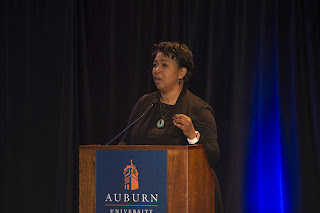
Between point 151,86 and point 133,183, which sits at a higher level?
point 151,86

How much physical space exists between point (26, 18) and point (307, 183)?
307 centimetres

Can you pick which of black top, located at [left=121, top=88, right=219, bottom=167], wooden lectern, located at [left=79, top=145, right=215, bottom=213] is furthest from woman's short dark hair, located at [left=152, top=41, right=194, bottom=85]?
wooden lectern, located at [left=79, top=145, right=215, bottom=213]

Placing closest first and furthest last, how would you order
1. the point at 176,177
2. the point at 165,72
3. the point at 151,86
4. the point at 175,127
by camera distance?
1. the point at 176,177
2. the point at 175,127
3. the point at 165,72
4. the point at 151,86

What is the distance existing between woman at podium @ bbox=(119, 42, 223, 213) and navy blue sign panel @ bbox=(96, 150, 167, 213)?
25.6 inches

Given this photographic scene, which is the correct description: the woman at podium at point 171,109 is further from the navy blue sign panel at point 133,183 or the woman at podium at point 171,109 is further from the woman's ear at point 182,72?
the navy blue sign panel at point 133,183

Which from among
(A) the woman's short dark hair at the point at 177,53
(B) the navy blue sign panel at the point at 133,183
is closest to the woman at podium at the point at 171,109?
(A) the woman's short dark hair at the point at 177,53

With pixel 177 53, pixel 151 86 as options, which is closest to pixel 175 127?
pixel 177 53

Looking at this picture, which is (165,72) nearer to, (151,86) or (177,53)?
(177,53)

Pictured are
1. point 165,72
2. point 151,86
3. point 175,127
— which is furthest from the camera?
point 151,86

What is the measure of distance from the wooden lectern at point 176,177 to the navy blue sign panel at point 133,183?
2 cm

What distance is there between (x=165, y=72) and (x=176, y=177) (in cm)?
102

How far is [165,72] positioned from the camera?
9.05 feet

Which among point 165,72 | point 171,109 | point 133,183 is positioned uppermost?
point 165,72

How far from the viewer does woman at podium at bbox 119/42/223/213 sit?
2.64 meters
